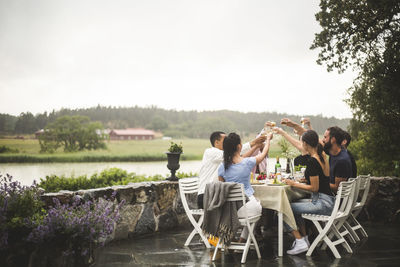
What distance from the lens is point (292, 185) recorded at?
4.27 m

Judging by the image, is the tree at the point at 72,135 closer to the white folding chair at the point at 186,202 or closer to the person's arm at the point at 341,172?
the white folding chair at the point at 186,202

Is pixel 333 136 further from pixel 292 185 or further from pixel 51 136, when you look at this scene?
pixel 51 136

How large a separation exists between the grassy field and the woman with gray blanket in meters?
18.9

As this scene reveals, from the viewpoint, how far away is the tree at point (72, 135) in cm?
2845

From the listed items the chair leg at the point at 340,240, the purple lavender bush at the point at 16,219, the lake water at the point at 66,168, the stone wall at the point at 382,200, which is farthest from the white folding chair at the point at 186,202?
the lake water at the point at 66,168

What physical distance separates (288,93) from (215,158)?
20.5m

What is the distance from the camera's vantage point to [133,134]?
37594 mm

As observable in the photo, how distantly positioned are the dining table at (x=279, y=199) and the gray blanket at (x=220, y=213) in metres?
0.53

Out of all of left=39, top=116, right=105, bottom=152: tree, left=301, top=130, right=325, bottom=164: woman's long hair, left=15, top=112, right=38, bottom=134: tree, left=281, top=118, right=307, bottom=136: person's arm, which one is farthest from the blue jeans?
left=39, top=116, right=105, bottom=152: tree

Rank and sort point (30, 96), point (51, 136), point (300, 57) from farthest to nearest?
point (51, 136), point (30, 96), point (300, 57)

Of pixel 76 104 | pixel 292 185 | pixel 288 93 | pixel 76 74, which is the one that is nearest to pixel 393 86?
pixel 292 185

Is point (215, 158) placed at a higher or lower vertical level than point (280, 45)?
lower

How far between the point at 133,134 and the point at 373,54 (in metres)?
30.9

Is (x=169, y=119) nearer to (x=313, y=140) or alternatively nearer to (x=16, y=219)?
(x=313, y=140)
